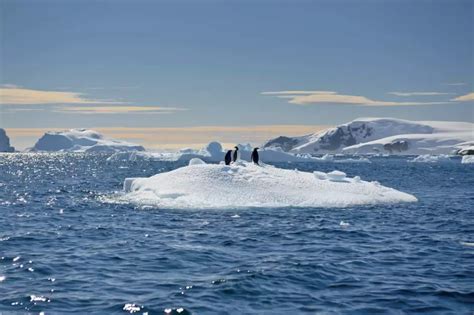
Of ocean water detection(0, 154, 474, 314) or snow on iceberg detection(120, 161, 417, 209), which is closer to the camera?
ocean water detection(0, 154, 474, 314)

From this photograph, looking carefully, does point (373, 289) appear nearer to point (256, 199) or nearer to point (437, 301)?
point (437, 301)

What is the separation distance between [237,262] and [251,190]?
585 inches

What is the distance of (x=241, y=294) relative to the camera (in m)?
12.4

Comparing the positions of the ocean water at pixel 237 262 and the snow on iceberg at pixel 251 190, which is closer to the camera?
the ocean water at pixel 237 262

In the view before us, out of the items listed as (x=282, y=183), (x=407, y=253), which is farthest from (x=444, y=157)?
(x=407, y=253)

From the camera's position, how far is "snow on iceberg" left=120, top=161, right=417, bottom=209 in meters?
29.4

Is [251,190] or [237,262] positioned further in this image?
[251,190]

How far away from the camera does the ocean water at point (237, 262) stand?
1178 cm

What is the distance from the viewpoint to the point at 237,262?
1587 cm

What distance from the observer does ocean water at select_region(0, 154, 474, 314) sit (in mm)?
11781

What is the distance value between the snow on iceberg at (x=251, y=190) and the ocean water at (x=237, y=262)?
2004mm

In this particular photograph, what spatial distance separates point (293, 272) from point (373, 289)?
245 cm

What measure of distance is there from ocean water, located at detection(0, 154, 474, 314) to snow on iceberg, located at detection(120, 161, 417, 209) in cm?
200

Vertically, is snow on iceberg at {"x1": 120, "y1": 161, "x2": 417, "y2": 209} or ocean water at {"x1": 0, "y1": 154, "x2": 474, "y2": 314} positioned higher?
snow on iceberg at {"x1": 120, "y1": 161, "x2": 417, "y2": 209}
